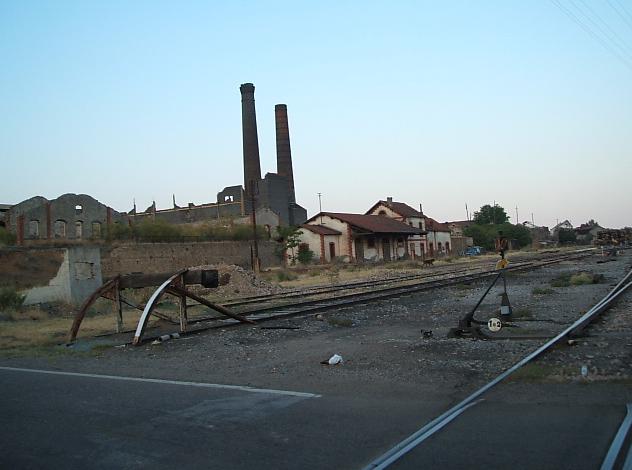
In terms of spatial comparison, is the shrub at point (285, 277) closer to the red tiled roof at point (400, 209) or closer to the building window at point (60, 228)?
the building window at point (60, 228)

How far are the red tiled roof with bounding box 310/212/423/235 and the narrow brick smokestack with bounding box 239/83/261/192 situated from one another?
47.7 feet

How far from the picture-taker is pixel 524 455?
4.58 metres

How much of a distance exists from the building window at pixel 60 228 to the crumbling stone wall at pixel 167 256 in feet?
35.5

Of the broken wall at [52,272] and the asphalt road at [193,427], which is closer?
the asphalt road at [193,427]

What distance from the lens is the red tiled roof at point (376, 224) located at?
64.8 m

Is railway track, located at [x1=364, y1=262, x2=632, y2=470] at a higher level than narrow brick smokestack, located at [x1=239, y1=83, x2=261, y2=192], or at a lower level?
lower

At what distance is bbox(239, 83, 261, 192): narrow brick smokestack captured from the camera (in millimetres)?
77312

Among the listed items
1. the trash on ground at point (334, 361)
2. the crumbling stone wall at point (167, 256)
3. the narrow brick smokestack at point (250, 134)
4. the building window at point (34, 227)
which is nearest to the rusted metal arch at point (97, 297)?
the trash on ground at point (334, 361)

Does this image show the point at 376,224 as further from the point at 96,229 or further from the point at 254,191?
the point at 96,229

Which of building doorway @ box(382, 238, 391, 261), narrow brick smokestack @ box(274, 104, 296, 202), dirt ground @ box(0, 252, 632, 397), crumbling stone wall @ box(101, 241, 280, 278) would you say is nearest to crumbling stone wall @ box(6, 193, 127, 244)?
crumbling stone wall @ box(101, 241, 280, 278)

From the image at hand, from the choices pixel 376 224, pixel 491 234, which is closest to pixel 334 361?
pixel 376 224

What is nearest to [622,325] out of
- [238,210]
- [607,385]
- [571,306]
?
A: [571,306]

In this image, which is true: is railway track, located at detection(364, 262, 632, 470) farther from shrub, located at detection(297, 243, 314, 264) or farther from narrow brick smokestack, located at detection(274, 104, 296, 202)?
narrow brick smokestack, located at detection(274, 104, 296, 202)

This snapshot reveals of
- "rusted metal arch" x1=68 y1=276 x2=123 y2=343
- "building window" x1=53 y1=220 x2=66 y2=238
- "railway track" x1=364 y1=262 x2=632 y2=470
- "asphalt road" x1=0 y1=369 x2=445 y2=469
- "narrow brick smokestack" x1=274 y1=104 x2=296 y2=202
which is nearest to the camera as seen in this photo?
"railway track" x1=364 y1=262 x2=632 y2=470
